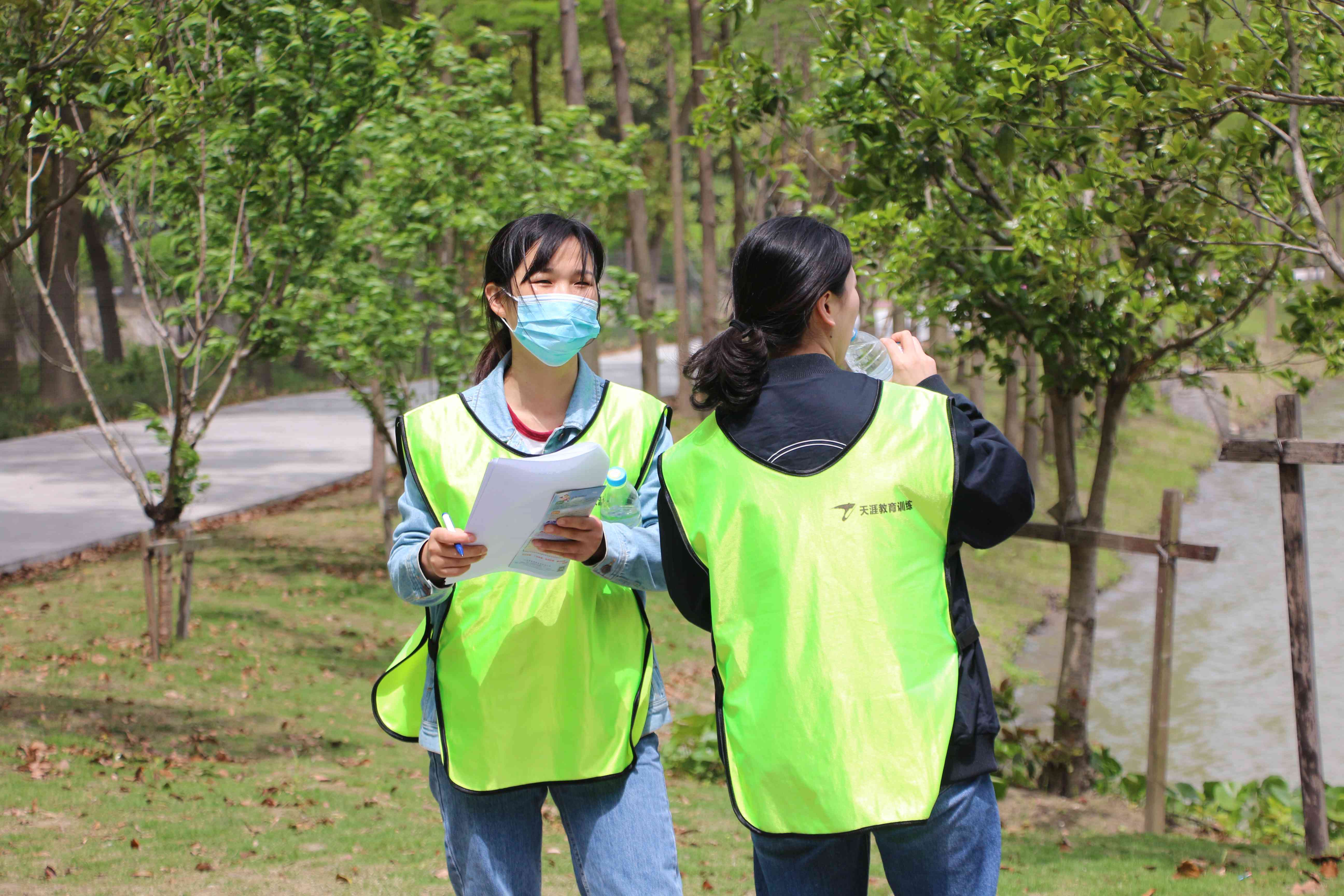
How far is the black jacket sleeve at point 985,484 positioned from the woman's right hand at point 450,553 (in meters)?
0.85

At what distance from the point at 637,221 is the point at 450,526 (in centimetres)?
1657

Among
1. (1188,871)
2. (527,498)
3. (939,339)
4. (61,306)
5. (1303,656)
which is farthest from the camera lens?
(61,306)

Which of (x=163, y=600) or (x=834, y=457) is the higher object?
(x=834, y=457)

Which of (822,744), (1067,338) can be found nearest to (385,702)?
(822,744)

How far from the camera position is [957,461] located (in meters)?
2.17

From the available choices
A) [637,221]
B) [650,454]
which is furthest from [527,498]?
[637,221]

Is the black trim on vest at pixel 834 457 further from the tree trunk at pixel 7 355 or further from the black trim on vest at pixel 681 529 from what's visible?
the tree trunk at pixel 7 355

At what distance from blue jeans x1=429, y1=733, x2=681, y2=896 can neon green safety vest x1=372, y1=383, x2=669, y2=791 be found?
0.06m

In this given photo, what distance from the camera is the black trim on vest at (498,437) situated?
2719mm

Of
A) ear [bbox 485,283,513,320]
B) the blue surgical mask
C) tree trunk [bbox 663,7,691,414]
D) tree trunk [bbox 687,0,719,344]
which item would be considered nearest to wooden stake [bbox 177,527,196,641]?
ear [bbox 485,283,513,320]

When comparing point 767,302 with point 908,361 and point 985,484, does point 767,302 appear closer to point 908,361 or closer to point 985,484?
point 908,361

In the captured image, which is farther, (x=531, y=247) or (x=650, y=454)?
(x=531, y=247)

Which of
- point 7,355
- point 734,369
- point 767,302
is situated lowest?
point 734,369

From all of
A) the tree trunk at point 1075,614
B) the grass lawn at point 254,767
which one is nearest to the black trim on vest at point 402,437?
the grass lawn at point 254,767
